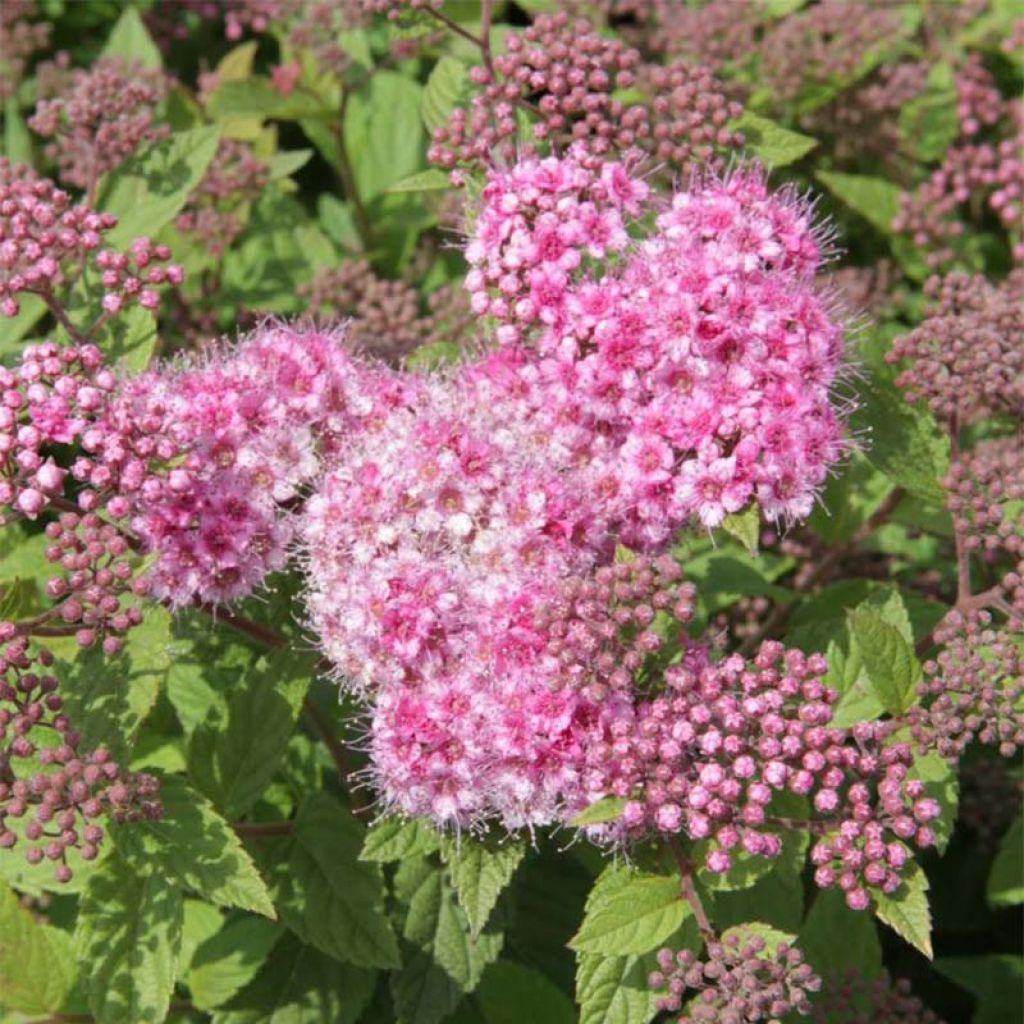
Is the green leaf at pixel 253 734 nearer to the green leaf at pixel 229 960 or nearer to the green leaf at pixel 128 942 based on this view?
the green leaf at pixel 128 942

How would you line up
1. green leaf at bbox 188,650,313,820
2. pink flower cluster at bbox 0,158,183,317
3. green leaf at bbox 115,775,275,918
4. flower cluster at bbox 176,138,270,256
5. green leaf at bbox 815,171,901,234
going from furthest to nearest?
green leaf at bbox 815,171,901,234, flower cluster at bbox 176,138,270,256, pink flower cluster at bbox 0,158,183,317, green leaf at bbox 188,650,313,820, green leaf at bbox 115,775,275,918

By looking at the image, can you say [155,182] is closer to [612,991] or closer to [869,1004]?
[612,991]

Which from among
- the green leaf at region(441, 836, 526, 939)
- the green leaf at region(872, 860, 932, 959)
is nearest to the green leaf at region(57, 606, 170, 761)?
the green leaf at region(441, 836, 526, 939)

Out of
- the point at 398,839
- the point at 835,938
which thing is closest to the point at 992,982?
the point at 835,938

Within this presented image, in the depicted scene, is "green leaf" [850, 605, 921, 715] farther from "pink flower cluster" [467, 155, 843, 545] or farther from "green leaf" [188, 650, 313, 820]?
"green leaf" [188, 650, 313, 820]

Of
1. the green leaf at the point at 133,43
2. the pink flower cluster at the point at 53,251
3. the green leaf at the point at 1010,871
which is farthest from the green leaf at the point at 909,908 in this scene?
the green leaf at the point at 133,43

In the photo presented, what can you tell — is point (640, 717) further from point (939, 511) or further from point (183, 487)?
point (939, 511)

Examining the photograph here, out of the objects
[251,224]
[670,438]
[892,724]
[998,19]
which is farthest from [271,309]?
[998,19]
